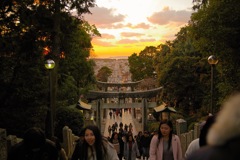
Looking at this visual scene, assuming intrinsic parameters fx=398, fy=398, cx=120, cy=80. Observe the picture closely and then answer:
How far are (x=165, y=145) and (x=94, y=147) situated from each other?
5.31 feet

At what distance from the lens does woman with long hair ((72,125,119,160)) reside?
4938 millimetres

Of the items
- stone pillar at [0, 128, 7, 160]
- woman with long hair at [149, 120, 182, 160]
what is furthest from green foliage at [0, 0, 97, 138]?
woman with long hair at [149, 120, 182, 160]

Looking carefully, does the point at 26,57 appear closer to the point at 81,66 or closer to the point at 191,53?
the point at 81,66

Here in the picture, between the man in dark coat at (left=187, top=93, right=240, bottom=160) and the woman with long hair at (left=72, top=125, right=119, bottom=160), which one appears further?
the woman with long hair at (left=72, top=125, right=119, bottom=160)

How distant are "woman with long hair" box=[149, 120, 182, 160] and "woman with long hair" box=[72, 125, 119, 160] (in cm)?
130

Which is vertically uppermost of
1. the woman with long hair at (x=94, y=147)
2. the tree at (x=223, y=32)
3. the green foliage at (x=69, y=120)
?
the tree at (x=223, y=32)

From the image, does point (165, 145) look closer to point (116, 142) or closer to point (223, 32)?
point (116, 142)

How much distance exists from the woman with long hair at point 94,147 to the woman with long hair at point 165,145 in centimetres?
130

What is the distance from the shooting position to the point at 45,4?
18141 millimetres

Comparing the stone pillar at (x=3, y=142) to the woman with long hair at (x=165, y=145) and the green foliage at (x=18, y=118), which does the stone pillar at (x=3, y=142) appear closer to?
the woman with long hair at (x=165, y=145)

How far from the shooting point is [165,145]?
623 cm

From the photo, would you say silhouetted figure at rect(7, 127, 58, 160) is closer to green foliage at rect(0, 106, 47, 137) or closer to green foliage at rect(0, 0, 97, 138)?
green foliage at rect(0, 0, 97, 138)

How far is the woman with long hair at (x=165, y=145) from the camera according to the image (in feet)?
20.2

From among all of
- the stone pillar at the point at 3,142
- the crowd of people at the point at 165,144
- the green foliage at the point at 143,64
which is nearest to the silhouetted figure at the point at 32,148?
the crowd of people at the point at 165,144
